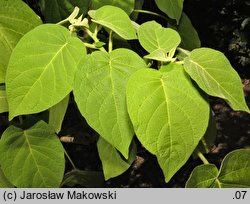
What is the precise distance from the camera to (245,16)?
338 cm

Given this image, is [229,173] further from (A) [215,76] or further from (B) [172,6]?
(B) [172,6]

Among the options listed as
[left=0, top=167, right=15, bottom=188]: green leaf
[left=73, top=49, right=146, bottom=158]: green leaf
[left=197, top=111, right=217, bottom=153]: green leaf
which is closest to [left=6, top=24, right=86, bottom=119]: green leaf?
[left=73, top=49, right=146, bottom=158]: green leaf

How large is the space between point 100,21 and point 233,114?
267 cm

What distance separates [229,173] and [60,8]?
0.39m

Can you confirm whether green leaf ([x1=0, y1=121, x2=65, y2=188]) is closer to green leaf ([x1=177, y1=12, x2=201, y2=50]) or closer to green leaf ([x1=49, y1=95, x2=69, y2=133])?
green leaf ([x1=49, y1=95, x2=69, y2=133])

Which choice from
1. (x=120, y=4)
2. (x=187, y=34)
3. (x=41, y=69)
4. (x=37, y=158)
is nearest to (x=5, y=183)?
(x=37, y=158)

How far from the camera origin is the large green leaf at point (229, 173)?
0.71 meters

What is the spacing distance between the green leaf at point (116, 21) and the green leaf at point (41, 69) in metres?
0.07

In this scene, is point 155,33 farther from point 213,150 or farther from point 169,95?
point 213,150

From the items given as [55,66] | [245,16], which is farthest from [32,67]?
[245,16]

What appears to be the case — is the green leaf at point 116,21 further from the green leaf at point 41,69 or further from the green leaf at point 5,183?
the green leaf at point 5,183

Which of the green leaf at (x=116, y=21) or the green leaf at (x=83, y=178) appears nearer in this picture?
the green leaf at (x=116, y=21)

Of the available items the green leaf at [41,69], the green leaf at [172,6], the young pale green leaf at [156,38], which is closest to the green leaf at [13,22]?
the green leaf at [41,69]

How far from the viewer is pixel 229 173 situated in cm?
75
